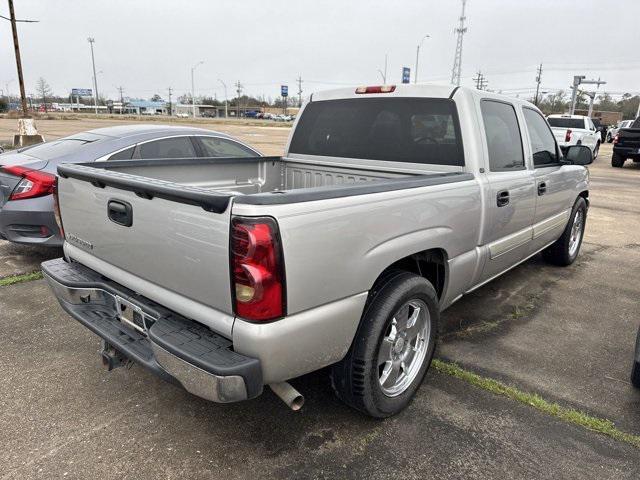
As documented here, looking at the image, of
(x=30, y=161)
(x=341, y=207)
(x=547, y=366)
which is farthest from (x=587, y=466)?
Answer: (x=30, y=161)

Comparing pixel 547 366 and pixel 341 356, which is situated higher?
pixel 341 356

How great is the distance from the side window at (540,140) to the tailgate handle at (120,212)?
340 centimetres

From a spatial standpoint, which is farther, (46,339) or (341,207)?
(46,339)

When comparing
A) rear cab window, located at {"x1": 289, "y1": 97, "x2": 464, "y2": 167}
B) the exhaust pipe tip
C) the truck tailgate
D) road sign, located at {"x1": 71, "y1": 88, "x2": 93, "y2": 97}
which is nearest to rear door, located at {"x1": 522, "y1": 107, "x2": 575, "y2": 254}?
rear cab window, located at {"x1": 289, "y1": 97, "x2": 464, "y2": 167}

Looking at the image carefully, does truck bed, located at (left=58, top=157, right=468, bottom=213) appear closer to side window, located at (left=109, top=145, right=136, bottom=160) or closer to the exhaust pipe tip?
the exhaust pipe tip

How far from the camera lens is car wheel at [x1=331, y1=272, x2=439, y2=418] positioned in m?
2.53

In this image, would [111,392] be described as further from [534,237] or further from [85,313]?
[534,237]

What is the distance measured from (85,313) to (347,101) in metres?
2.55

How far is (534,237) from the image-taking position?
4.43 m

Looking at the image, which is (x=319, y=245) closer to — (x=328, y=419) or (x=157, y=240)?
(x=157, y=240)

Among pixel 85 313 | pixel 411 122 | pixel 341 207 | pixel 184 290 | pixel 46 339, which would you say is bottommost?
pixel 46 339

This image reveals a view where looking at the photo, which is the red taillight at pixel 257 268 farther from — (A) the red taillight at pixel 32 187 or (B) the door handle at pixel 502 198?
(A) the red taillight at pixel 32 187

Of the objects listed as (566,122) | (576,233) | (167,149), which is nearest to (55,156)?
(167,149)

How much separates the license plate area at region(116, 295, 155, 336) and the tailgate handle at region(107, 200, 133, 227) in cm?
43
